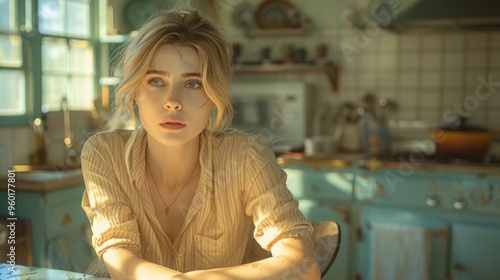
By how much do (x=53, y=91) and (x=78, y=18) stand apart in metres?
0.56

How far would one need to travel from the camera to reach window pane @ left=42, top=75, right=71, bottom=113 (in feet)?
10.6

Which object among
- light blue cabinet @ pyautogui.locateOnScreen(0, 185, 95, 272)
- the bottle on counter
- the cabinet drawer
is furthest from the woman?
the bottle on counter

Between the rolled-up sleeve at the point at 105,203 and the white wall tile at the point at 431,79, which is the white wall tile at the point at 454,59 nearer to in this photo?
the white wall tile at the point at 431,79

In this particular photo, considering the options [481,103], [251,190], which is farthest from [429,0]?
[251,190]

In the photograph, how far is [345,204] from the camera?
296 cm

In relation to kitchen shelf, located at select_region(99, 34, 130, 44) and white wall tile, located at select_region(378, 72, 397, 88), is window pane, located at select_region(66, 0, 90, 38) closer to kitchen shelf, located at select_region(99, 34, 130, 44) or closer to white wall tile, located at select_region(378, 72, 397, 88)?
kitchen shelf, located at select_region(99, 34, 130, 44)

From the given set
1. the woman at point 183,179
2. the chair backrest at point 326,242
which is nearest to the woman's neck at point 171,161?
the woman at point 183,179

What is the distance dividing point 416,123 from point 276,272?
256cm

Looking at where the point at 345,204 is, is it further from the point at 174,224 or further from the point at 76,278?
the point at 76,278

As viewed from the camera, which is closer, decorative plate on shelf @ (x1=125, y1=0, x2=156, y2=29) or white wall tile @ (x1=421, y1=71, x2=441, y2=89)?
white wall tile @ (x1=421, y1=71, x2=441, y2=89)

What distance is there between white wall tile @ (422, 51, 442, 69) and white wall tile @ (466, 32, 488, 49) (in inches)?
7.2

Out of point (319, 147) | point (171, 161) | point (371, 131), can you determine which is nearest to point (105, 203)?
point (171, 161)

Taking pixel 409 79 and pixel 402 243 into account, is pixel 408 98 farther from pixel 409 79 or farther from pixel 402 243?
pixel 402 243

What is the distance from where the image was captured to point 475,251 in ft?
8.80
